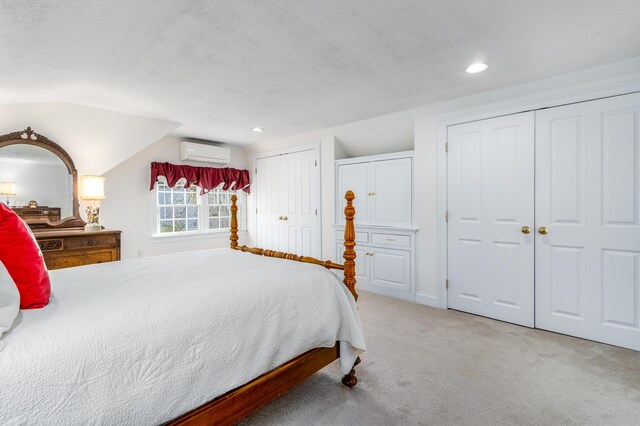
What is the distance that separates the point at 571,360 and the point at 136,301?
2.89 meters

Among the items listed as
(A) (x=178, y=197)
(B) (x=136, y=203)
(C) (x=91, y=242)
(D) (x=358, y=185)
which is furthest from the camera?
(A) (x=178, y=197)

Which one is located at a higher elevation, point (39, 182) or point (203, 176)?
point (203, 176)

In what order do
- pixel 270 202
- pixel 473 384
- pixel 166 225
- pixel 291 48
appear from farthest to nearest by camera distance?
pixel 270 202
pixel 166 225
pixel 291 48
pixel 473 384

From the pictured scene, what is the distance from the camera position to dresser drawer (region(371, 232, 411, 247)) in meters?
3.74

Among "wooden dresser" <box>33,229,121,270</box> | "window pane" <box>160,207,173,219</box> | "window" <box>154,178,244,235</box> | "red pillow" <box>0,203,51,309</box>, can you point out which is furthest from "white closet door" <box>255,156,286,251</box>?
"red pillow" <box>0,203,51,309</box>

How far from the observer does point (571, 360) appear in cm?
228

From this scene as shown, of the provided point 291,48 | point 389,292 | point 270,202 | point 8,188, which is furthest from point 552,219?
point 8,188

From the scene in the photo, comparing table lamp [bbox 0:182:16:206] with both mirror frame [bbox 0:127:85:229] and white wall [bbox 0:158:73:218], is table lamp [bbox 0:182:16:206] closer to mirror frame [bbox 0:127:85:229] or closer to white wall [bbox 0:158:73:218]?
white wall [bbox 0:158:73:218]

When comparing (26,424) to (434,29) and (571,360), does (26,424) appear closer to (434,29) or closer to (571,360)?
(434,29)

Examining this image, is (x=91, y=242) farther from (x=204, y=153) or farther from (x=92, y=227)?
(x=204, y=153)

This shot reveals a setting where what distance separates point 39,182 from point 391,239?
13.4 feet

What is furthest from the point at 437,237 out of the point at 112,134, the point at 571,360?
the point at 112,134

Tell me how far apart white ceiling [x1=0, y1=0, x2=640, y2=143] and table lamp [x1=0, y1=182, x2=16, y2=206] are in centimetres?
87

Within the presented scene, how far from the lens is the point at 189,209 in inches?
205
